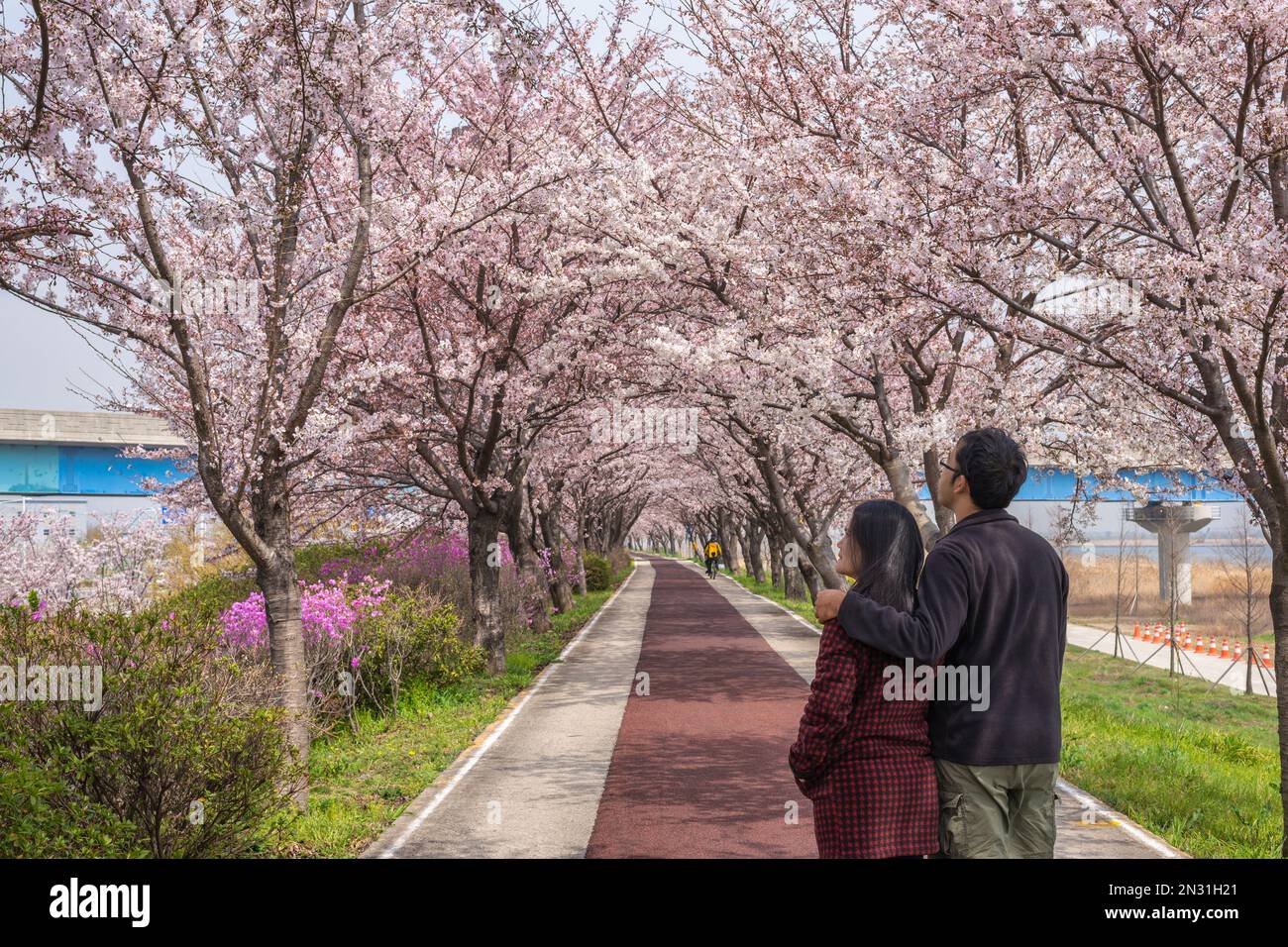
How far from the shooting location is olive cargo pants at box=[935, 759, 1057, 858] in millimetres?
2982

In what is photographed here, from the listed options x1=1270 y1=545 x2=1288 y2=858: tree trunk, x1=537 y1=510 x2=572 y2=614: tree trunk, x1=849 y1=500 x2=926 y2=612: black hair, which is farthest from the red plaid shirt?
x1=537 y1=510 x2=572 y2=614: tree trunk

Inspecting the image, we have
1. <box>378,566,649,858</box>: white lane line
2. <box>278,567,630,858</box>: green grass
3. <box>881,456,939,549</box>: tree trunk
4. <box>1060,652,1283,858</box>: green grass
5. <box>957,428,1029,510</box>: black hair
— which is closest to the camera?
<box>957,428,1029,510</box>: black hair

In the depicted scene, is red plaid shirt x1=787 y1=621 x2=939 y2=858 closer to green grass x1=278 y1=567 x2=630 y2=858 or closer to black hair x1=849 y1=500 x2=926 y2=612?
black hair x1=849 y1=500 x2=926 y2=612

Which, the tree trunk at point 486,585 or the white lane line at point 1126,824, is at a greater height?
the tree trunk at point 486,585

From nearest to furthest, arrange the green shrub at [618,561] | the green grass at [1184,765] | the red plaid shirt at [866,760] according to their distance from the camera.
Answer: the red plaid shirt at [866,760], the green grass at [1184,765], the green shrub at [618,561]

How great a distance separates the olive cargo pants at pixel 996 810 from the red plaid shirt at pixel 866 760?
5 centimetres

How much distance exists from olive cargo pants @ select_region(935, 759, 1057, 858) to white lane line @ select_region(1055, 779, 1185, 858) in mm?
3017

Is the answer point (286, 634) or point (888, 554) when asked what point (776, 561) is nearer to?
point (286, 634)

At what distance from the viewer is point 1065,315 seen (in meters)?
9.14

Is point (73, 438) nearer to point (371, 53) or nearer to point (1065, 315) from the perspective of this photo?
point (371, 53)

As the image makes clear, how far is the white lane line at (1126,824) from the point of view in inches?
260

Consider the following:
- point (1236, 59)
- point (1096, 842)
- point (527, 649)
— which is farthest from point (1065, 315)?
point (527, 649)

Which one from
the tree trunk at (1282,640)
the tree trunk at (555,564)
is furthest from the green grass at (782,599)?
the tree trunk at (1282,640)

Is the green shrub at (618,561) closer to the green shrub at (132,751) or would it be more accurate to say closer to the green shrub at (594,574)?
the green shrub at (594,574)
